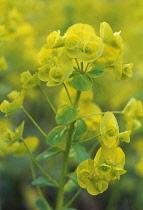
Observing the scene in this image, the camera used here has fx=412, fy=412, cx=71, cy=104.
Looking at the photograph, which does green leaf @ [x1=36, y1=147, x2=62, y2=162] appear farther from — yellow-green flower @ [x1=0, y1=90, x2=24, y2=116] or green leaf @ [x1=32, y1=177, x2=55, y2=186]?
yellow-green flower @ [x1=0, y1=90, x2=24, y2=116]

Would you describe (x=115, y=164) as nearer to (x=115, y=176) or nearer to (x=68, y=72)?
(x=115, y=176)

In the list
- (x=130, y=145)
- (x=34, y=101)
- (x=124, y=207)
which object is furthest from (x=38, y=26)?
(x=124, y=207)

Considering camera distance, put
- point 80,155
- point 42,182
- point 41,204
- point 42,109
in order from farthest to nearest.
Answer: point 42,109 < point 41,204 < point 42,182 < point 80,155

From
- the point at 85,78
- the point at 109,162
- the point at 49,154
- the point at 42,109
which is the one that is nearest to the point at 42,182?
the point at 49,154

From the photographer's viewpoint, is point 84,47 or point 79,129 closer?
point 84,47

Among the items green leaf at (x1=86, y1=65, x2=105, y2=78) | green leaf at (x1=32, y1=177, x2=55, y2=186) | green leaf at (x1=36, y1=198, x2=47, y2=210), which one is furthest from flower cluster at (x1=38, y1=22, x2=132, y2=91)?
green leaf at (x1=36, y1=198, x2=47, y2=210)

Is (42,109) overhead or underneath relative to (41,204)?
underneath

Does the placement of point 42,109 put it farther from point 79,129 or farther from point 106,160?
point 106,160
